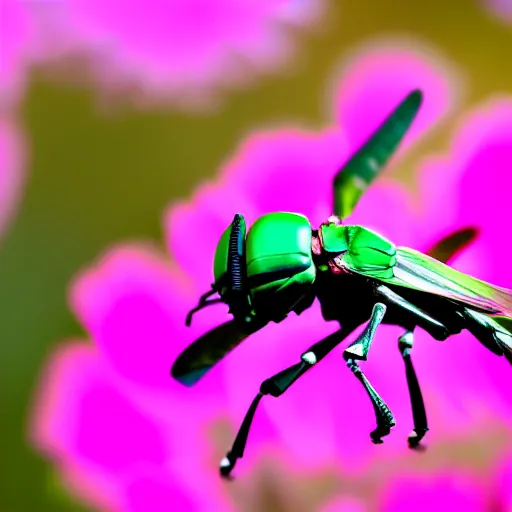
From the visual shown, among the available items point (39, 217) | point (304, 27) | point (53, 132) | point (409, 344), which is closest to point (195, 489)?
point (409, 344)

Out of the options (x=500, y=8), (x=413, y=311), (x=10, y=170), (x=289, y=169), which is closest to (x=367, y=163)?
(x=289, y=169)

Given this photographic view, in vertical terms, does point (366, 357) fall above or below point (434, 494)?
above

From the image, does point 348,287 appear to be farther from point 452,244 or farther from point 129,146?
point 129,146

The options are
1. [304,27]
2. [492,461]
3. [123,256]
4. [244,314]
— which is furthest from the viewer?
[304,27]

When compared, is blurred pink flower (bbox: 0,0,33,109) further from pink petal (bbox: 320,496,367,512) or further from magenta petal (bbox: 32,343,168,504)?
pink petal (bbox: 320,496,367,512)

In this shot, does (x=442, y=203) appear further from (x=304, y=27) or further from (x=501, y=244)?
(x=304, y=27)
